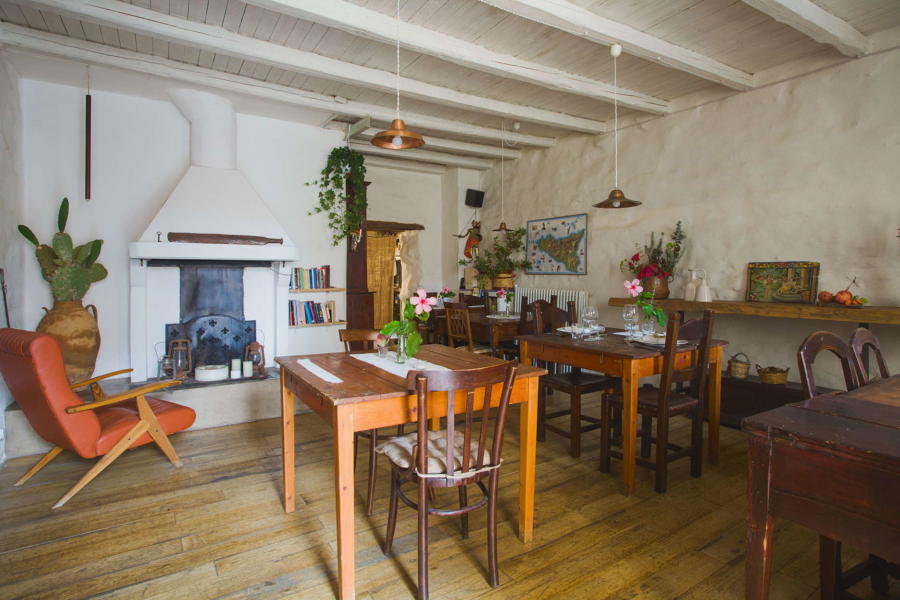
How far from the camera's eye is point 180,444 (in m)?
3.52

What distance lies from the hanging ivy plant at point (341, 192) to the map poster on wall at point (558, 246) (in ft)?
7.79

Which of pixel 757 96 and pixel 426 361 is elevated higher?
pixel 757 96

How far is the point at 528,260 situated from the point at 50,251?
202 inches

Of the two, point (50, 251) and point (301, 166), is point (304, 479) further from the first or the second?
Answer: point (301, 166)

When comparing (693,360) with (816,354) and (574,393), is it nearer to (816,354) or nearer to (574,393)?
(574,393)

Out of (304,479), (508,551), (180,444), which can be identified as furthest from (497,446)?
(180,444)

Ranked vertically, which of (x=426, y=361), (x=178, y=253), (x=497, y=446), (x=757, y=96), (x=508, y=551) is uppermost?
(x=757, y=96)

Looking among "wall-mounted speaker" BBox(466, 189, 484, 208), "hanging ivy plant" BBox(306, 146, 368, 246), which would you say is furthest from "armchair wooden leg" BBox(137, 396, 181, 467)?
"wall-mounted speaker" BBox(466, 189, 484, 208)

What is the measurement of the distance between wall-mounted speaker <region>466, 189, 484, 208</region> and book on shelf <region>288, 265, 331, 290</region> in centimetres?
288

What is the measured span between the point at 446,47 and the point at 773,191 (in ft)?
9.82

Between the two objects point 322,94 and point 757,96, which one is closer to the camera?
point 757,96

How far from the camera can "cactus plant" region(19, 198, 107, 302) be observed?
12.6 ft

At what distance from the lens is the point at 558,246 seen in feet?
20.3

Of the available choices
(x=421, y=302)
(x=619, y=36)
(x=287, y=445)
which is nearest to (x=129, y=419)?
(x=287, y=445)
